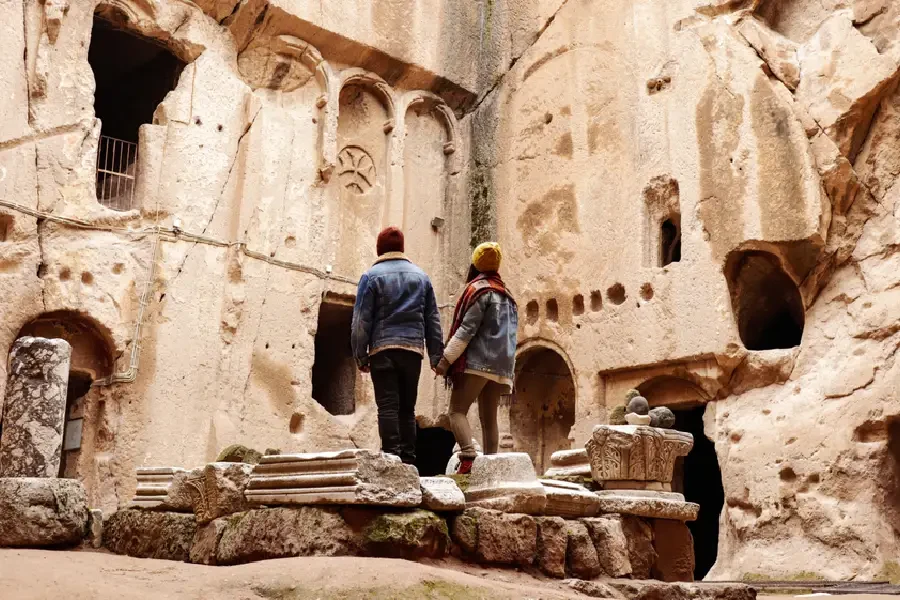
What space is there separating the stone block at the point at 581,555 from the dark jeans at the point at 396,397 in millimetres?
1027

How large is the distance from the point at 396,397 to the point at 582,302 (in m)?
8.03

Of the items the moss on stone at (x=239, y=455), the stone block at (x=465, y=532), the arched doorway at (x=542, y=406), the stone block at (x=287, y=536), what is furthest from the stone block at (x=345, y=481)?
the arched doorway at (x=542, y=406)

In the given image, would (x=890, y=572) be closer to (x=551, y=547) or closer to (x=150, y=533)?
(x=551, y=547)

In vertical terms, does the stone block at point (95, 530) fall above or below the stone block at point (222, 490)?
below

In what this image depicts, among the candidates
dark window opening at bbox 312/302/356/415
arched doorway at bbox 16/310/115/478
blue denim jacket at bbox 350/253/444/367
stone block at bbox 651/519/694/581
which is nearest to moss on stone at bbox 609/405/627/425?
stone block at bbox 651/519/694/581

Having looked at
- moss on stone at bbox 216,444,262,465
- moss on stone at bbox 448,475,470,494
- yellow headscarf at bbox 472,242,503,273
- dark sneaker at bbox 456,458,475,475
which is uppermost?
yellow headscarf at bbox 472,242,503,273

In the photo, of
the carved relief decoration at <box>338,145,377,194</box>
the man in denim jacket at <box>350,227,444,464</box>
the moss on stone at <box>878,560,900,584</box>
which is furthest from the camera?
the carved relief decoration at <box>338,145,377,194</box>

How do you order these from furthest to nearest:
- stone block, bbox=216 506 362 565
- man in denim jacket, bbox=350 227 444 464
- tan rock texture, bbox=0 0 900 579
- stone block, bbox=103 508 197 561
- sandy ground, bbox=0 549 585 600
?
tan rock texture, bbox=0 0 900 579 < stone block, bbox=103 508 197 561 < man in denim jacket, bbox=350 227 444 464 < stone block, bbox=216 506 362 565 < sandy ground, bbox=0 549 585 600

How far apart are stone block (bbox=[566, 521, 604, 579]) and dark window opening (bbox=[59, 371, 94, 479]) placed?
7.64 meters

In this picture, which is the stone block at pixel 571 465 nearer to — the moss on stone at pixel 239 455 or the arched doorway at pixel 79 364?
the moss on stone at pixel 239 455

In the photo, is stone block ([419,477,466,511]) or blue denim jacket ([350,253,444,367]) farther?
blue denim jacket ([350,253,444,367])

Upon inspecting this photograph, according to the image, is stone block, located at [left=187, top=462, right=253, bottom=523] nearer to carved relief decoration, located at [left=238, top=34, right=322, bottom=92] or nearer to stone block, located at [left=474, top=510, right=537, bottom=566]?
stone block, located at [left=474, top=510, right=537, bottom=566]

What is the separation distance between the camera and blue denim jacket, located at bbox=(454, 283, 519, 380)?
656cm

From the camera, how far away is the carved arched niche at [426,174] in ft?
51.1
